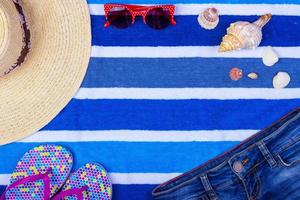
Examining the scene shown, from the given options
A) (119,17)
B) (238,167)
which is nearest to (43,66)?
(119,17)

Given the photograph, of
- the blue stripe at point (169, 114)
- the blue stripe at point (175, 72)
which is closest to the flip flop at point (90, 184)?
the blue stripe at point (169, 114)

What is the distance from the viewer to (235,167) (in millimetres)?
1037

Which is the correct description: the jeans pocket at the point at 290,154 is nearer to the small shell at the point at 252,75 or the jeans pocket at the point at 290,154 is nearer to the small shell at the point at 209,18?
the small shell at the point at 252,75

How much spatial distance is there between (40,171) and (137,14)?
47 centimetres

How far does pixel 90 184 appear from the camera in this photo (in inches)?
43.1

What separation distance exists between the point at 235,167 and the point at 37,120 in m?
0.51

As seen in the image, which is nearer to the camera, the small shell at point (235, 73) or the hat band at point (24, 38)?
the hat band at point (24, 38)

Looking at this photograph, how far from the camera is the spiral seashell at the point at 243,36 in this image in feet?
3.35

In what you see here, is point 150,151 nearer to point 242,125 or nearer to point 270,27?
point 242,125

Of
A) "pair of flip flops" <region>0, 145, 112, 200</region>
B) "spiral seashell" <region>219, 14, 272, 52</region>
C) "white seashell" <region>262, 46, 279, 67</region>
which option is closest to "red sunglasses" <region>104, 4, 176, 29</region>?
"spiral seashell" <region>219, 14, 272, 52</region>

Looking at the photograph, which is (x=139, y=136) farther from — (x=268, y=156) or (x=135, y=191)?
(x=268, y=156)

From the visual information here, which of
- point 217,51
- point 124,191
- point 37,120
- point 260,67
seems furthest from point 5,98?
point 260,67

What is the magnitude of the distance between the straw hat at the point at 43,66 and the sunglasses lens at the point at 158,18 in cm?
15

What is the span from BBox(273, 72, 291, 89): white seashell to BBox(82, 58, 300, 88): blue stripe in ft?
0.05
